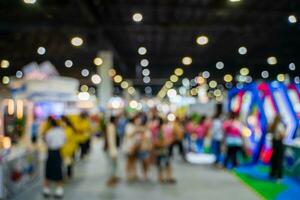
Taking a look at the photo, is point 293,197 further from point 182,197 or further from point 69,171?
point 69,171

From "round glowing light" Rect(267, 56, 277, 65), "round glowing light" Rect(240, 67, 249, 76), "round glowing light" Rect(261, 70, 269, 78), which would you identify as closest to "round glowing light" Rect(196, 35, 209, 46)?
"round glowing light" Rect(267, 56, 277, 65)

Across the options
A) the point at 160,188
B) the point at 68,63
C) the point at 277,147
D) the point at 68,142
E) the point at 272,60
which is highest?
the point at 68,63

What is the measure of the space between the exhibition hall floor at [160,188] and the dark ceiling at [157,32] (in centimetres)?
620

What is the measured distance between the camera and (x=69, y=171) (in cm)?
1093

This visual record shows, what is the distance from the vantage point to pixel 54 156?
845 centimetres

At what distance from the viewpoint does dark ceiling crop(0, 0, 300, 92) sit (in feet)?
57.6

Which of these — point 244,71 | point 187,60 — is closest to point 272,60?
point 187,60

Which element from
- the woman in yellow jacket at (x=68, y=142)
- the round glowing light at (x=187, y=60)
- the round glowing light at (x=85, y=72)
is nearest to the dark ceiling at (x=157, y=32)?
the round glowing light at (x=187, y=60)

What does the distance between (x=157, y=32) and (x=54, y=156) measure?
1680cm

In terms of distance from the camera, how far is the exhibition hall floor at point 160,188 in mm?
8719

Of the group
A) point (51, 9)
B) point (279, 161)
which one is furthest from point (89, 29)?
point (279, 161)

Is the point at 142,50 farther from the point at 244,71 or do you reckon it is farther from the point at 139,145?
the point at 139,145

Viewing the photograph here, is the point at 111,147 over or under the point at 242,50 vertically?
under

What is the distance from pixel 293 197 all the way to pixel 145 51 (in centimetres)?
2348
